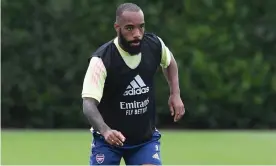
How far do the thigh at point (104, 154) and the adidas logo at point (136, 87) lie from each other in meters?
0.48

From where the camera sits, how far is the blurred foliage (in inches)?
840

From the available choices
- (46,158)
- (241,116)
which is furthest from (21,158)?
(241,116)

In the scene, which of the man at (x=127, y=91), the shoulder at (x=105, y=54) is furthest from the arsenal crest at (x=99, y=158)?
the shoulder at (x=105, y=54)

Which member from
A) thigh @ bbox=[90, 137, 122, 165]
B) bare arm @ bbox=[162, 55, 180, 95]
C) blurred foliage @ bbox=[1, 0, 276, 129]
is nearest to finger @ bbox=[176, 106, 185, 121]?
bare arm @ bbox=[162, 55, 180, 95]

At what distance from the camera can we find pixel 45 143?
17.5 metres

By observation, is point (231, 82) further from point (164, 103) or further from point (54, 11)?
point (54, 11)

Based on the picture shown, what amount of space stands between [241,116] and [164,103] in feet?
6.33

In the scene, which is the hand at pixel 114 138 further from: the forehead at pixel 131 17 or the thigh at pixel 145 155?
the forehead at pixel 131 17

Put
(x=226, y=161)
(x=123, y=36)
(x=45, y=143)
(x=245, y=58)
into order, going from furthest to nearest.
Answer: (x=245, y=58), (x=45, y=143), (x=226, y=161), (x=123, y=36)

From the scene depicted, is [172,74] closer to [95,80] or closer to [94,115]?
[95,80]

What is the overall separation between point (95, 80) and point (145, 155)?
82cm

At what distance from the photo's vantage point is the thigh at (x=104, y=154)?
7754 mm

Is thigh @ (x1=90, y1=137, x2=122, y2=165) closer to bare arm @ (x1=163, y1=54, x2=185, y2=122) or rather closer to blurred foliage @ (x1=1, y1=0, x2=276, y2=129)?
bare arm @ (x1=163, y1=54, x2=185, y2=122)

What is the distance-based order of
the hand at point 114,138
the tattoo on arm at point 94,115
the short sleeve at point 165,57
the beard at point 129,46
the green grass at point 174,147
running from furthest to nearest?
1. the green grass at point 174,147
2. the short sleeve at point 165,57
3. the beard at point 129,46
4. the tattoo on arm at point 94,115
5. the hand at point 114,138
